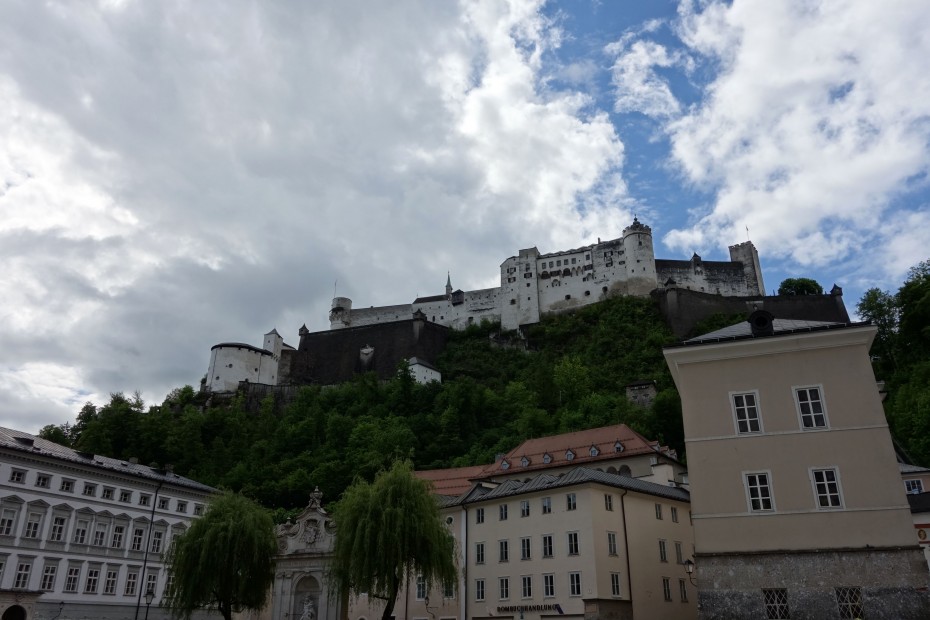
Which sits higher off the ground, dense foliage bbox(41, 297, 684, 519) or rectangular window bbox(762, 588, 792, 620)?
dense foliage bbox(41, 297, 684, 519)

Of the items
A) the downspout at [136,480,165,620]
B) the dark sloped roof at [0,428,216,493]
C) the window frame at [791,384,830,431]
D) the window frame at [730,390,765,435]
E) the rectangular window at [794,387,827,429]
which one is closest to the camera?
the window frame at [791,384,830,431]

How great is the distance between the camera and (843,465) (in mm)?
21578

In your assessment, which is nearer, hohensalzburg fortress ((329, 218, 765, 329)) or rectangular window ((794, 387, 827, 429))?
rectangular window ((794, 387, 827, 429))

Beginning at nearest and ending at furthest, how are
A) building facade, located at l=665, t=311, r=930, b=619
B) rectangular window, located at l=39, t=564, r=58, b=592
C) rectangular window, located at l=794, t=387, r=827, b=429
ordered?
building facade, located at l=665, t=311, r=930, b=619 < rectangular window, located at l=794, t=387, r=827, b=429 < rectangular window, located at l=39, t=564, r=58, b=592

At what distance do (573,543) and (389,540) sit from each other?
8899 millimetres

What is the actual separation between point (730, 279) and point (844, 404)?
271ft

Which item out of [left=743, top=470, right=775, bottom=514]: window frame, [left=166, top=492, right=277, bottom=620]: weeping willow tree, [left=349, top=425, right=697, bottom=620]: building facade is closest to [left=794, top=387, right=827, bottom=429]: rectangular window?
[left=743, top=470, right=775, bottom=514]: window frame

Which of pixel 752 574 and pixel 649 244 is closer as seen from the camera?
pixel 752 574

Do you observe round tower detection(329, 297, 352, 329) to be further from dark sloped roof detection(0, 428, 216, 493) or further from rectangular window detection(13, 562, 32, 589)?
rectangular window detection(13, 562, 32, 589)

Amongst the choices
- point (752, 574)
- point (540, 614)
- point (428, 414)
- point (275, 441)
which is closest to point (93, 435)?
point (275, 441)

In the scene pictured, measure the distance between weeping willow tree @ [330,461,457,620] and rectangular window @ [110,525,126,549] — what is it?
61.4 ft

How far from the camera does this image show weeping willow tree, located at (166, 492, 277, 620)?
3394 centimetres

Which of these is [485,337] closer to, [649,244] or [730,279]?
[649,244]

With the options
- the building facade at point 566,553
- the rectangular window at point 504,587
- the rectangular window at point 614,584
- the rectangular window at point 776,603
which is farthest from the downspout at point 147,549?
the rectangular window at point 776,603
